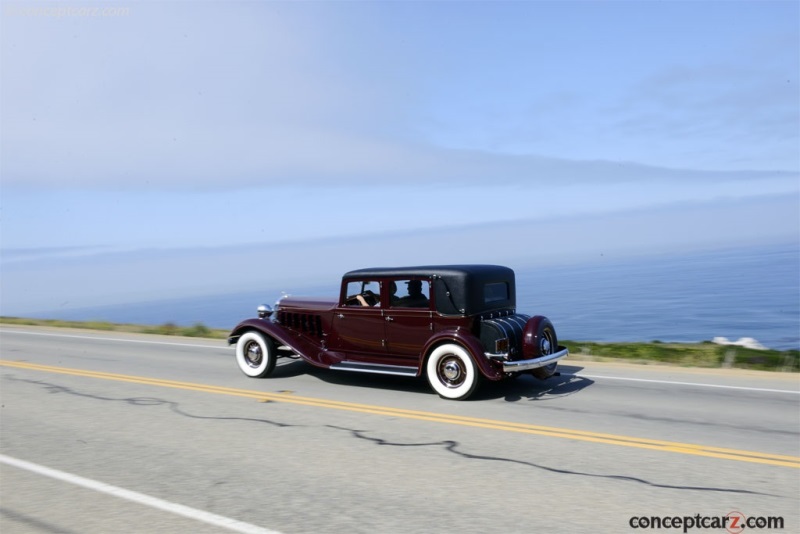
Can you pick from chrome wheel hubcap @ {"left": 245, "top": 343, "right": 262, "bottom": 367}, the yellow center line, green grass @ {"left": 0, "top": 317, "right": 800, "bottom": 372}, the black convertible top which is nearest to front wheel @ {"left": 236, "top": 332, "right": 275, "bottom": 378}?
chrome wheel hubcap @ {"left": 245, "top": 343, "right": 262, "bottom": 367}

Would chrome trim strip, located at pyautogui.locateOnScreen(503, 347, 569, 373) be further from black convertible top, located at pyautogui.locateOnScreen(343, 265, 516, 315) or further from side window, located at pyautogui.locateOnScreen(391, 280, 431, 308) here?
side window, located at pyautogui.locateOnScreen(391, 280, 431, 308)

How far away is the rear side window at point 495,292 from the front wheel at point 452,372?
3.34 feet

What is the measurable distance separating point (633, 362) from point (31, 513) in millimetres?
10810

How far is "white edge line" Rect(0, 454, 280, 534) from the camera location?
4.46 m

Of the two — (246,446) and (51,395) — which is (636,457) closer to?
(246,446)

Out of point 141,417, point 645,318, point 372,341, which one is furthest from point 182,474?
point 645,318

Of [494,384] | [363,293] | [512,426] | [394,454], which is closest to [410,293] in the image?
[363,293]

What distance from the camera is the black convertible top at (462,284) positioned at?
8938mm

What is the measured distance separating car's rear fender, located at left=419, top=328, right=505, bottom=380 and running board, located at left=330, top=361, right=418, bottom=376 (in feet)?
0.76

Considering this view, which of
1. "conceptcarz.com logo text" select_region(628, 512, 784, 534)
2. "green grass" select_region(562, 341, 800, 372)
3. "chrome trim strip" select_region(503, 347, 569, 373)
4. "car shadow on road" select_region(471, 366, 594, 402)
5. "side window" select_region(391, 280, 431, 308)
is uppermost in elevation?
"side window" select_region(391, 280, 431, 308)

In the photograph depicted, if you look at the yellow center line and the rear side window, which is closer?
the yellow center line

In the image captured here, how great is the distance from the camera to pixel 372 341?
960 cm

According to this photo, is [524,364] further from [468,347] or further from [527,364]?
[468,347]

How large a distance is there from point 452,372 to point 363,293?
80.7 inches
